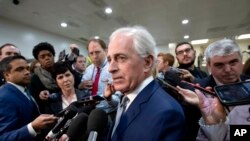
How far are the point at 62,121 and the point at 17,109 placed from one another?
55 cm

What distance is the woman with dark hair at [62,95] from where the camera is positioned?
1.82m

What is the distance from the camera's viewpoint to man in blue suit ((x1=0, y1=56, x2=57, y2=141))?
4.44 ft

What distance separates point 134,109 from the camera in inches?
37.7

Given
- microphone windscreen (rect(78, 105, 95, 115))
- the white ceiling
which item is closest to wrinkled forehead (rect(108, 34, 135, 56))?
microphone windscreen (rect(78, 105, 95, 115))

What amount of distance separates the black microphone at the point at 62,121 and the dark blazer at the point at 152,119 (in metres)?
0.24

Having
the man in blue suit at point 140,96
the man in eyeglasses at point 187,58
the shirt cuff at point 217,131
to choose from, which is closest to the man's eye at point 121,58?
the man in blue suit at point 140,96

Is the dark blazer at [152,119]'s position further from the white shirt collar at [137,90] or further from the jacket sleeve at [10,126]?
the jacket sleeve at [10,126]

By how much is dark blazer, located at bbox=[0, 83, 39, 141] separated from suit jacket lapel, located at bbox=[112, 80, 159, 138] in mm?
682

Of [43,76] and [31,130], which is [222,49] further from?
[43,76]

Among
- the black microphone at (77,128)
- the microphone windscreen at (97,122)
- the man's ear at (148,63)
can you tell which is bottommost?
the black microphone at (77,128)

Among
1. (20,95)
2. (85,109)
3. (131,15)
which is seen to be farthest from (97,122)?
(131,15)

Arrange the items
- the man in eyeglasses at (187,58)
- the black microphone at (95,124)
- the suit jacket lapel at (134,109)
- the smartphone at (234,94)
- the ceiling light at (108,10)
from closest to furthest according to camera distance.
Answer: the smartphone at (234,94), the black microphone at (95,124), the suit jacket lapel at (134,109), the man in eyeglasses at (187,58), the ceiling light at (108,10)

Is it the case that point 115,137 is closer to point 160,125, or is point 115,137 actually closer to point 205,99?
point 160,125

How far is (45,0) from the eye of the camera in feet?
16.4
